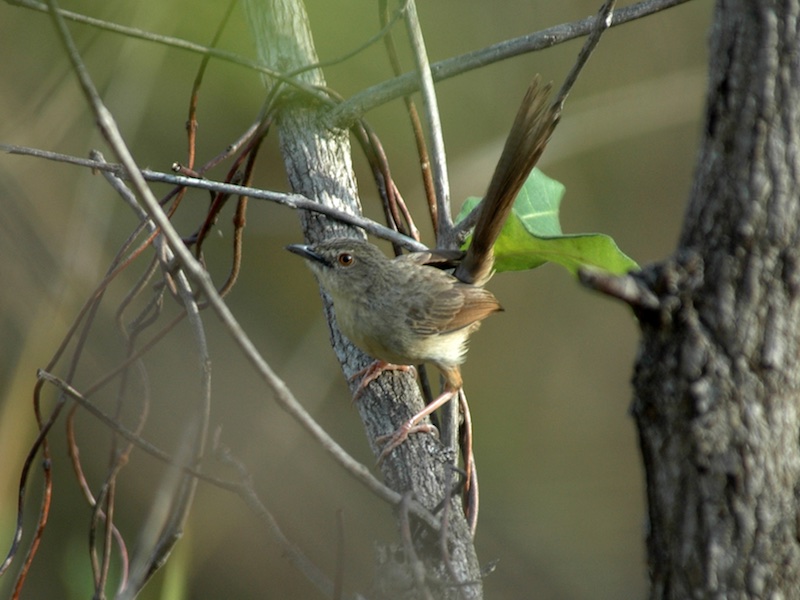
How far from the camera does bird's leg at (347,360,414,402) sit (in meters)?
2.75

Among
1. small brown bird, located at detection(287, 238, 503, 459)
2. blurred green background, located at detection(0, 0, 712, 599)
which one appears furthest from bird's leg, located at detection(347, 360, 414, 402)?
blurred green background, located at detection(0, 0, 712, 599)

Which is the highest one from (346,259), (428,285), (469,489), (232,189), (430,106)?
(430,106)

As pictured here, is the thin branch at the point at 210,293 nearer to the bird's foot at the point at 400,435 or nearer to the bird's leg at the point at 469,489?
the bird's foot at the point at 400,435

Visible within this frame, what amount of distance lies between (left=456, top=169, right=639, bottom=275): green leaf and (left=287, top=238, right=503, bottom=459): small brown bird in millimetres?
357

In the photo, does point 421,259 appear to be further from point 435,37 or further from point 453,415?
point 435,37

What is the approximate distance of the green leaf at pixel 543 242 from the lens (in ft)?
7.28

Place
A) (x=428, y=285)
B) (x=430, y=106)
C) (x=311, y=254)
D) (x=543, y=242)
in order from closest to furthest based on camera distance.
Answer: (x=543, y=242), (x=430, y=106), (x=311, y=254), (x=428, y=285)

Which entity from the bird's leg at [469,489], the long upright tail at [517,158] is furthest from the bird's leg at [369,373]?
the long upright tail at [517,158]

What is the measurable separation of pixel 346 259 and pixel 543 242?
928 mm

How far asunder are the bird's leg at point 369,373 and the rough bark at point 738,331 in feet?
4.90

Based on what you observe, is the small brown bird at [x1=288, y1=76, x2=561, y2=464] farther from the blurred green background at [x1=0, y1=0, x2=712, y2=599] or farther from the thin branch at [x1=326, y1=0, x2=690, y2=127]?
the blurred green background at [x1=0, y1=0, x2=712, y2=599]

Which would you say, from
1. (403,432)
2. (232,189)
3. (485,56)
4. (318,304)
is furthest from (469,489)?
(318,304)

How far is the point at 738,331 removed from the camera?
4.24 feet

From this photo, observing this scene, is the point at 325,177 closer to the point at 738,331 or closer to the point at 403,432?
the point at 403,432
